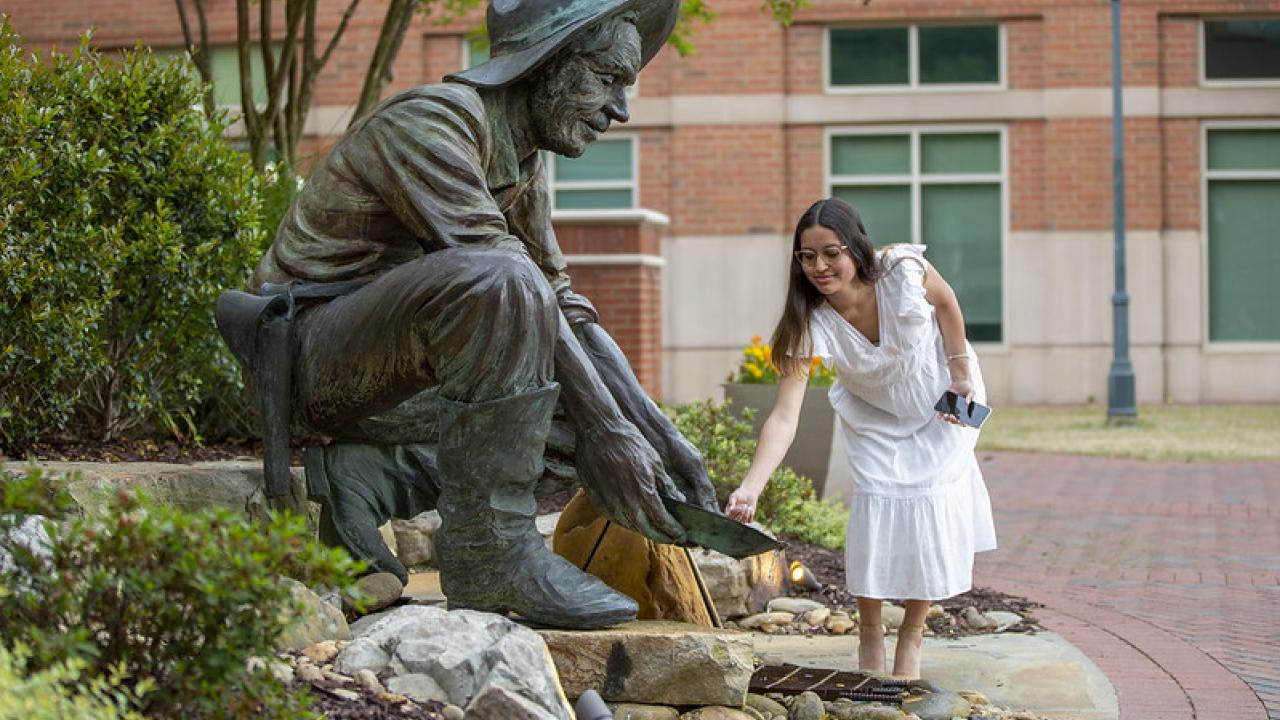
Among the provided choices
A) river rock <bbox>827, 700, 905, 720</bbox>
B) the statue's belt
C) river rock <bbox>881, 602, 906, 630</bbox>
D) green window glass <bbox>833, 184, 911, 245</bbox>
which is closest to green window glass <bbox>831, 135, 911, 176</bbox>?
green window glass <bbox>833, 184, 911, 245</bbox>

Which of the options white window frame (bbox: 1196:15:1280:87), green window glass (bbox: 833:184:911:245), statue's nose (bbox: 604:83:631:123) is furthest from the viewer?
green window glass (bbox: 833:184:911:245)

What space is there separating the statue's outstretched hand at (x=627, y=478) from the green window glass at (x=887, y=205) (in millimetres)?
16420

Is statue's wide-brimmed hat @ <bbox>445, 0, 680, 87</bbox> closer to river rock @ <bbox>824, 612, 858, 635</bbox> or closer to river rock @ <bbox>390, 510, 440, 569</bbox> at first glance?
river rock @ <bbox>390, 510, 440, 569</bbox>

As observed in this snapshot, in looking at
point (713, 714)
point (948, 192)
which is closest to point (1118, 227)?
point (948, 192)

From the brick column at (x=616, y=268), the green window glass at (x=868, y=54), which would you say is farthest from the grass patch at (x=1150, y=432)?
the brick column at (x=616, y=268)

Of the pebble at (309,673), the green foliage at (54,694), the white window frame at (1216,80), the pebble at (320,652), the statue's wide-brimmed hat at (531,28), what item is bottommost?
the pebble at (309,673)

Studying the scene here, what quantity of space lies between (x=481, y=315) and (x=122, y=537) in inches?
46.1

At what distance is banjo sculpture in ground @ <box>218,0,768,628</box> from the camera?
3748 mm

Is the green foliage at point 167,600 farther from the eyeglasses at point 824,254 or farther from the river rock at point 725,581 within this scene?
the river rock at point 725,581

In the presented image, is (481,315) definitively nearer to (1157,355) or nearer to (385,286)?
(385,286)

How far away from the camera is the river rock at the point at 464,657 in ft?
10.8

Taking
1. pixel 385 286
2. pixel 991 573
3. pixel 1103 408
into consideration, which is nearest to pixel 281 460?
pixel 385 286

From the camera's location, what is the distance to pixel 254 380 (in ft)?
13.8

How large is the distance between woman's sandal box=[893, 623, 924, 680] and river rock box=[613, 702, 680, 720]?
3.99 ft
